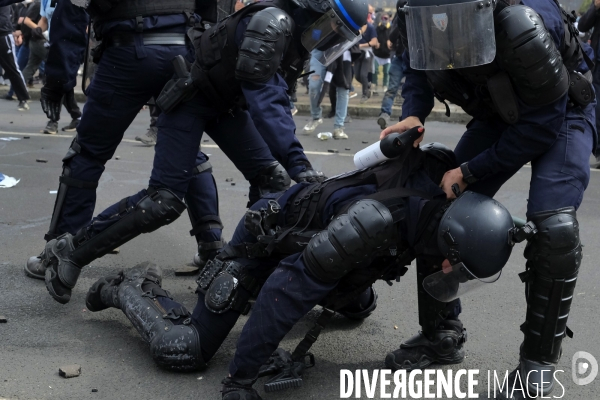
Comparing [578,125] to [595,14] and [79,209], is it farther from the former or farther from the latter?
[595,14]

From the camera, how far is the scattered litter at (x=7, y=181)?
6.39m

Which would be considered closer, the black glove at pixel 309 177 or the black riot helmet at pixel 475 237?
the black riot helmet at pixel 475 237

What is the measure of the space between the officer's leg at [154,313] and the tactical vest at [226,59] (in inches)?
35.3

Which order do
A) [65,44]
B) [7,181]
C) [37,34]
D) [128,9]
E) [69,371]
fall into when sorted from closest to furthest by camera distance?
[69,371], [128,9], [65,44], [7,181], [37,34]

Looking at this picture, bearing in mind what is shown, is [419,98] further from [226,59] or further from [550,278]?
[550,278]

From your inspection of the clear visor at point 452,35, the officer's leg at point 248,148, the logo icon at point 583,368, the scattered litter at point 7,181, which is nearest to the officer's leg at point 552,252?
the logo icon at point 583,368

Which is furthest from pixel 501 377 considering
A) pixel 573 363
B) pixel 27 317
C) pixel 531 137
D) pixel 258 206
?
pixel 27 317

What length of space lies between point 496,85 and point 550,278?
2.42ft

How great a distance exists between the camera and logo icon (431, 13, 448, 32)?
2.85 meters

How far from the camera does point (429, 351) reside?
3.36m

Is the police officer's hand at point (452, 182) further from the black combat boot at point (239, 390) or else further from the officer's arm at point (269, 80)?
the black combat boot at point (239, 390)

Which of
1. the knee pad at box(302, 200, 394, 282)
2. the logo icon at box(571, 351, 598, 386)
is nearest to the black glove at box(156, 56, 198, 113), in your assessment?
the knee pad at box(302, 200, 394, 282)

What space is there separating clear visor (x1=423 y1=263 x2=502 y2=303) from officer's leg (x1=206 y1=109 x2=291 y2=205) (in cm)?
131

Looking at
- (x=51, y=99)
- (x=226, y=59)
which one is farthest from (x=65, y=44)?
(x=226, y=59)
